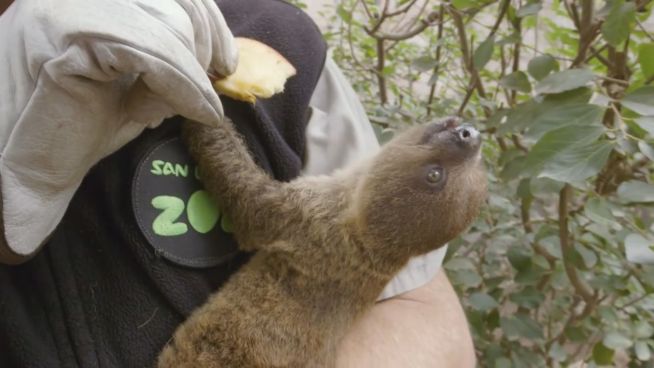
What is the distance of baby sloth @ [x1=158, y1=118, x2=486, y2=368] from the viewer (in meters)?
1.05

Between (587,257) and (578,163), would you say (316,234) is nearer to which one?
(578,163)

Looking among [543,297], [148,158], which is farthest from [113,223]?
[543,297]

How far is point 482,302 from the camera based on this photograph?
1.80 m

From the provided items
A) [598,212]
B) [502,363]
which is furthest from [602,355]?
[598,212]

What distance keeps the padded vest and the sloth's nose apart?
342 mm

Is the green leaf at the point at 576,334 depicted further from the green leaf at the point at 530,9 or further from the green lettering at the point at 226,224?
the green lettering at the point at 226,224

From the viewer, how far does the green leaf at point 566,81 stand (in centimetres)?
124

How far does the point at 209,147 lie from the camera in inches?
43.5

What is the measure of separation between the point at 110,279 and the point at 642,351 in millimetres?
1318

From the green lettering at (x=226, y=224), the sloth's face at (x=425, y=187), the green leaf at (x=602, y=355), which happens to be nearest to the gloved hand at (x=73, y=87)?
the green lettering at (x=226, y=224)

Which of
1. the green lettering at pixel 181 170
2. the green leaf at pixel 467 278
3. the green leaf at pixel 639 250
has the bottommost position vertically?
the green leaf at pixel 467 278

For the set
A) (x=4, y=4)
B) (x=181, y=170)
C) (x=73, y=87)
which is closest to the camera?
(x=73, y=87)

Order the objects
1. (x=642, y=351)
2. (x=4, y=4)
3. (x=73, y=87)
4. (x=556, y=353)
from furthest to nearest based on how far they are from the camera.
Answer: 1. (x=556, y=353)
2. (x=642, y=351)
3. (x=4, y=4)
4. (x=73, y=87)

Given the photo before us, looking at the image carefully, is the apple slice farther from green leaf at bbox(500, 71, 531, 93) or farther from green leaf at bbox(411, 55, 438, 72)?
green leaf at bbox(411, 55, 438, 72)
